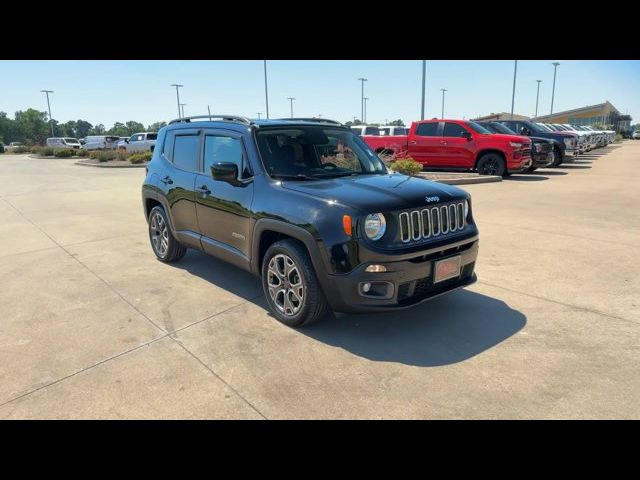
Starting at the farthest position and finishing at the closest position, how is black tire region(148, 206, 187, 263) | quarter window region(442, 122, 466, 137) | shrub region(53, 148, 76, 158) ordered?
shrub region(53, 148, 76, 158) < quarter window region(442, 122, 466, 137) < black tire region(148, 206, 187, 263)

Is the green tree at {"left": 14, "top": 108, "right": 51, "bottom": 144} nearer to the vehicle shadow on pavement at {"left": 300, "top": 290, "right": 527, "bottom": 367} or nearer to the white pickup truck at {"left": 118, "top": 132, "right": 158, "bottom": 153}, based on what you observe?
the white pickup truck at {"left": 118, "top": 132, "right": 158, "bottom": 153}

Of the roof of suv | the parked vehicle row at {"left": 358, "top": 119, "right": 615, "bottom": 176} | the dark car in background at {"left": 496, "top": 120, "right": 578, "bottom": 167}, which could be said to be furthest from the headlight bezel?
the dark car in background at {"left": 496, "top": 120, "right": 578, "bottom": 167}

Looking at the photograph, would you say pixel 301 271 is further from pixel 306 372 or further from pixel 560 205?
pixel 560 205

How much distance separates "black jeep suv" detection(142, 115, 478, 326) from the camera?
134 inches

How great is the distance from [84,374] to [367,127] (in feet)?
55.4

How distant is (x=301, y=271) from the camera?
11.9ft

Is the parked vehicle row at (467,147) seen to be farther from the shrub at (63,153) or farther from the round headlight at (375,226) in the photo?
the shrub at (63,153)

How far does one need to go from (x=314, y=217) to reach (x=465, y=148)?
11.8 metres

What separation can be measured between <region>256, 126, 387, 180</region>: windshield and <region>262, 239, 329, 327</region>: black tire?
0.77 metres

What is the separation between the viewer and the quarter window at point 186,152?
198 inches

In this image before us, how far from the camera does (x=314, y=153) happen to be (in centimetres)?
453

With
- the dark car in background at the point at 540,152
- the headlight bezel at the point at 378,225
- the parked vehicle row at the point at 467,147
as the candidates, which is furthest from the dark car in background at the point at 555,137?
the headlight bezel at the point at 378,225

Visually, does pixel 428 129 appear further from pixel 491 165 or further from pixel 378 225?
→ pixel 378 225

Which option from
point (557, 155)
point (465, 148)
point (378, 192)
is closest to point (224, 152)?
point (378, 192)
